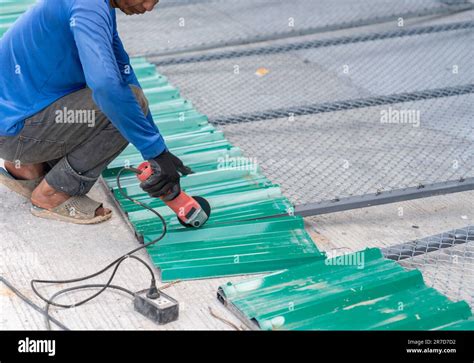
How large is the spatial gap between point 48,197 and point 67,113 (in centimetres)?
52

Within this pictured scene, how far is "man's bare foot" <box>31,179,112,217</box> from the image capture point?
4.66 m

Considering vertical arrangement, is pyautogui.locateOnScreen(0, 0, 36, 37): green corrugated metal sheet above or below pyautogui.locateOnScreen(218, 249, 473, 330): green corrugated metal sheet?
above

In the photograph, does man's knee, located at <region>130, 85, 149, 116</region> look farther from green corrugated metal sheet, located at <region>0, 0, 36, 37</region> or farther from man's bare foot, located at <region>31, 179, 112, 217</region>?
green corrugated metal sheet, located at <region>0, 0, 36, 37</region>

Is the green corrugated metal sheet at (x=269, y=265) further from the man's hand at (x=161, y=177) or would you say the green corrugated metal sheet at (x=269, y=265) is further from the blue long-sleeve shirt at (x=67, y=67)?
the blue long-sleeve shirt at (x=67, y=67)

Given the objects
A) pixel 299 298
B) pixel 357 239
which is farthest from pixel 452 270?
pixel 299 298

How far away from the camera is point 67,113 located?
14.6 ft

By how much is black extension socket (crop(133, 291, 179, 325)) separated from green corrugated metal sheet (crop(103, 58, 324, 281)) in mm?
330

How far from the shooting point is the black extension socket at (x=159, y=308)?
3688 mm

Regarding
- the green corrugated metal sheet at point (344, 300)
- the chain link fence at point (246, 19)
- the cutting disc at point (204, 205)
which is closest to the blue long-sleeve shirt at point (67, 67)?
the cutting disc at point (204, 205)

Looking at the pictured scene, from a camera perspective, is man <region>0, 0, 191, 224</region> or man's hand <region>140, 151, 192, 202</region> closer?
man <region>0, 0, 191, 224</region>

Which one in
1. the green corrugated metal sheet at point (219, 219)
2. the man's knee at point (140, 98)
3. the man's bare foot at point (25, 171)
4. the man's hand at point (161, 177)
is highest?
the man's knee at point (140, 98)

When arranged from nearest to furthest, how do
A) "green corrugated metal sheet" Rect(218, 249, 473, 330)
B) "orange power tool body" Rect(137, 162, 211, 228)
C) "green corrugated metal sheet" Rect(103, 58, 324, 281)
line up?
"green corrugated metal sheet" Rect(218, 249, 473, 330) → "green corrugated metal sheet" Rect(103, 58, 324, 281) → "orange power tool body" Rect(137, 162, 211, 228)

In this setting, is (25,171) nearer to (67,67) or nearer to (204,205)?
(67,67)

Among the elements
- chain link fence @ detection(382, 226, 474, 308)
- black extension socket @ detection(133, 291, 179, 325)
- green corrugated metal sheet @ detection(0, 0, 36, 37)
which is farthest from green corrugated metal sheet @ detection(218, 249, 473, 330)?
green corrugated metal sheet @ detection(0, 0, 36, 37)
